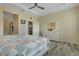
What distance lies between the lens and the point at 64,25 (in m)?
1.79

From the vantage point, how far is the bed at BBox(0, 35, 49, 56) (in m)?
1.58

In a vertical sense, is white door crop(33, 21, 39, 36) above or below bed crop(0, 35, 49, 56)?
above

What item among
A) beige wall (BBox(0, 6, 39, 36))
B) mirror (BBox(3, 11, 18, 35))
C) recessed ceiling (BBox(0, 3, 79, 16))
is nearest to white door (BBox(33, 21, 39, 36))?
beige wall (BBox(0, 6, 39, 36))

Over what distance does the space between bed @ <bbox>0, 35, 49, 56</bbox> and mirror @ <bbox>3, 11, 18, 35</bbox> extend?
0.33 feet

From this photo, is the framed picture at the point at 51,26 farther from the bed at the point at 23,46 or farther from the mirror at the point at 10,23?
the mirror at the point at 10,23

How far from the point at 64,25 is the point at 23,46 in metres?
0.78

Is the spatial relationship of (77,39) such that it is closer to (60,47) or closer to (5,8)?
(60,47)

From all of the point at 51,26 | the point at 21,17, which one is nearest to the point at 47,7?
the point at 51,26

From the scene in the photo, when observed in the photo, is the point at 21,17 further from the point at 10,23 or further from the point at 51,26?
the point at 51,26

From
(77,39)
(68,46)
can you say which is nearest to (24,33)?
(68,46)

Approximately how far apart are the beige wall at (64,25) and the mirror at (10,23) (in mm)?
435

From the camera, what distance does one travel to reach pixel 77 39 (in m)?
1.72

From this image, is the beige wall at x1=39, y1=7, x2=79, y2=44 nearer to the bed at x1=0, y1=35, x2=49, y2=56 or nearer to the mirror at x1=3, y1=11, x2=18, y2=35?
the bed at x1=0, y1=35, x2=49, y2=56

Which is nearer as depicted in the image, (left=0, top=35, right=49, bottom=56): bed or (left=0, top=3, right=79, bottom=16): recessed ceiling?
(left=0, top=35, right=49, bottom=56): bed
